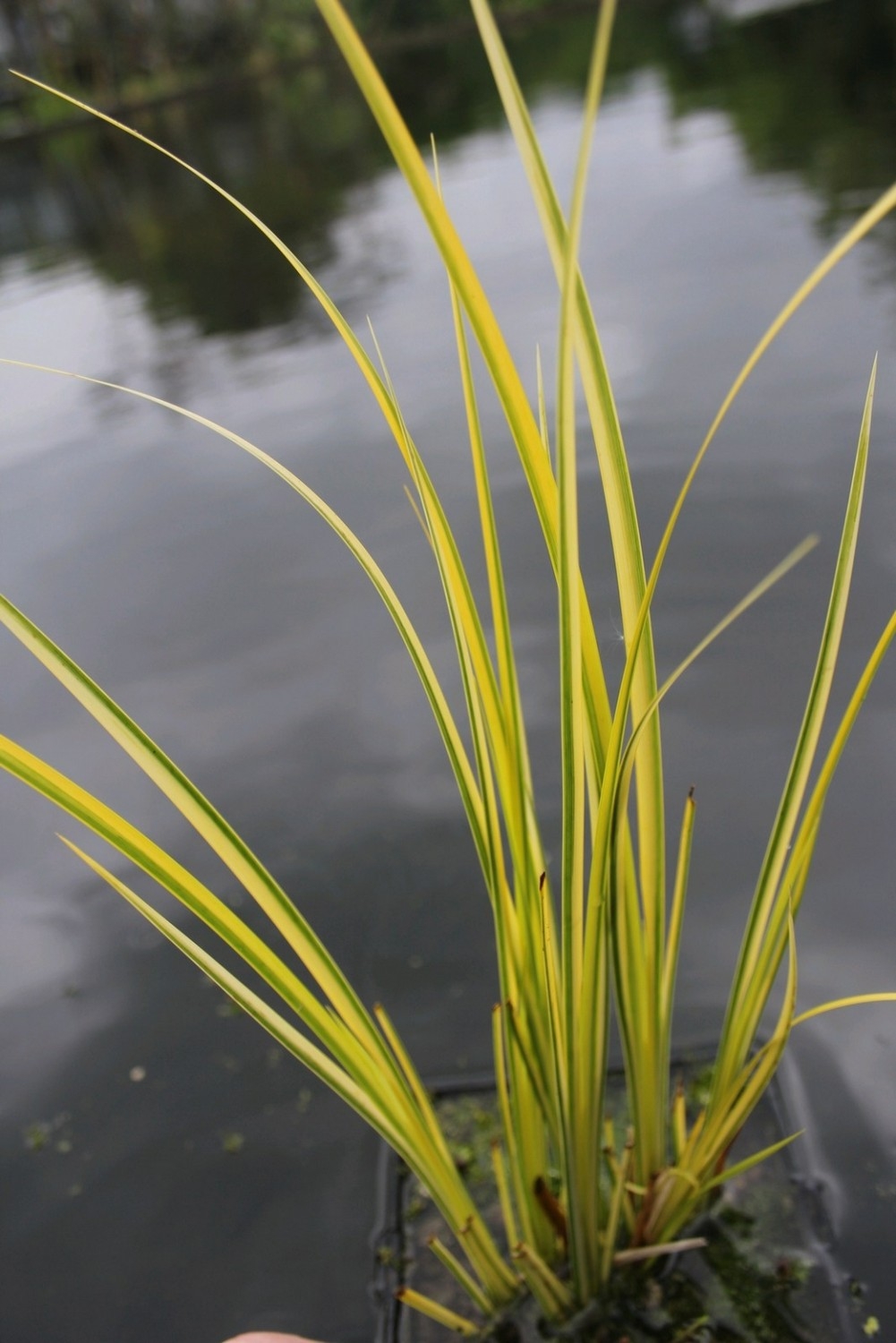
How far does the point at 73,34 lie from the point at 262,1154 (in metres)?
20.5

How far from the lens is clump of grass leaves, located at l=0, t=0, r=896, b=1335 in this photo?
58 cm

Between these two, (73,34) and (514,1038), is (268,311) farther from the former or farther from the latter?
(73,34)

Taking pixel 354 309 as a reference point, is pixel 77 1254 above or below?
below

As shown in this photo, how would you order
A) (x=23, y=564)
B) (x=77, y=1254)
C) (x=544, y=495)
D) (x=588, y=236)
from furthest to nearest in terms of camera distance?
(x=588, y=236) → (x=23, y=564) → (x=77, y=1254) → (x=544, y=495)

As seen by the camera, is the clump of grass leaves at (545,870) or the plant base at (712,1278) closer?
the clump of grass leaves at (545,870)

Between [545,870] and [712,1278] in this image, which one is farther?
[712,1278]

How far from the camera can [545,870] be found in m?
0.69

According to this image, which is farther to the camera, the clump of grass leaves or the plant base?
the plant base

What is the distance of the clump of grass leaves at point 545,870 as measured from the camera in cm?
58

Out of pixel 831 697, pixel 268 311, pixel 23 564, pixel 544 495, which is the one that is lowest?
pixel 544 495

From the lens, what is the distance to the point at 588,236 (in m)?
4.13

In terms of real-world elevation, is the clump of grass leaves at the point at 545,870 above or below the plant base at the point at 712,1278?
above

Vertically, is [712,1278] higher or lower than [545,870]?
lower

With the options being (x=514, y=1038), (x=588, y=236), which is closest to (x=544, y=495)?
(x=514, y=1038)
